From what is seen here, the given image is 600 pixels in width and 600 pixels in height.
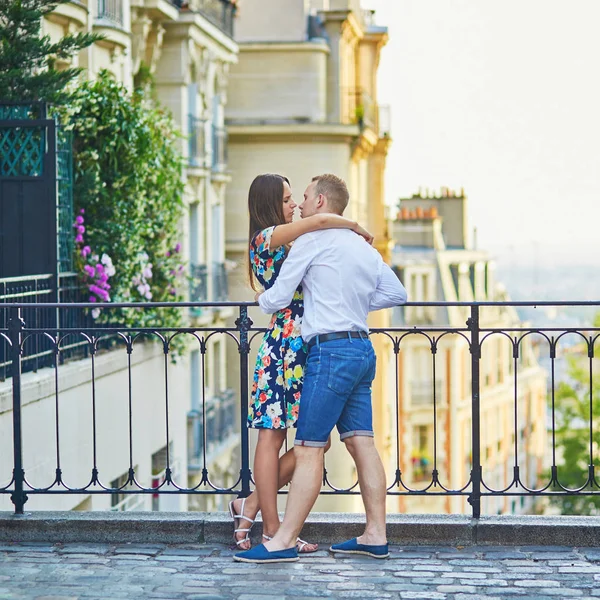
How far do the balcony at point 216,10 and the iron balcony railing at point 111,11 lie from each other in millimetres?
4601

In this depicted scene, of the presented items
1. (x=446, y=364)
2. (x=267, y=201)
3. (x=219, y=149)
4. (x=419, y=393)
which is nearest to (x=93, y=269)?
(x=267, y=201)

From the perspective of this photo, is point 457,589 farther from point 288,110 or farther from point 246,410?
point 288,110

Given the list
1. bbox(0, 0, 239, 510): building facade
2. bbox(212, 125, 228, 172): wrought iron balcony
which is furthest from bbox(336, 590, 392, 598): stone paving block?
bbox(212, 125, 228, 172): wrought iron balcony

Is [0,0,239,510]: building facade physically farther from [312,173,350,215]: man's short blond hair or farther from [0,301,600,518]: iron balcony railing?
[312,173,350,215]: man's short blond hair

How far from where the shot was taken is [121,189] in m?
16.3

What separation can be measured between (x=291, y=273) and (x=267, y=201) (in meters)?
0.51

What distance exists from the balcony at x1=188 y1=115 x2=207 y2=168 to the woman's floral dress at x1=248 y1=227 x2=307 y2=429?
63.9 feet

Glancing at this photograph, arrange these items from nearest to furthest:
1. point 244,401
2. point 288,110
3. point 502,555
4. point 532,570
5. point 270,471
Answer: point 532,570 < point 270,471 < point 502,555 < point 244,401 < point 288,110

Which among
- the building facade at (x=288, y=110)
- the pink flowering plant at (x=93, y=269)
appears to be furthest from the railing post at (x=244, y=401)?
the building facade at (x=288, y=110)

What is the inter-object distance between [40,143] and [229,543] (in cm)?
674

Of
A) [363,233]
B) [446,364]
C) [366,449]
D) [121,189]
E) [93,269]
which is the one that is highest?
[121,189]

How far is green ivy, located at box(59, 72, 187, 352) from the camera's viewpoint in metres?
15.4

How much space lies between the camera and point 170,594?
6.74 meters

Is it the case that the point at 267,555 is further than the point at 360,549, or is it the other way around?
the point at 360,549
